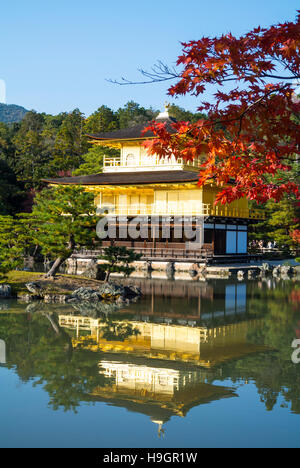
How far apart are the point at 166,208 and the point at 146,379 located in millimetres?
26383

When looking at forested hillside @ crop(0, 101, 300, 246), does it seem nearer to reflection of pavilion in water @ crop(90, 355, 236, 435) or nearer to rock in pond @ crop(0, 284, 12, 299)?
rock in pond @ crop(0, 284, 12, 299)

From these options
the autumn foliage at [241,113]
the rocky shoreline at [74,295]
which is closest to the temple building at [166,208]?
the rocky shoreline at [74,295]

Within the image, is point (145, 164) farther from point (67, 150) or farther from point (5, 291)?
point (5, 291)

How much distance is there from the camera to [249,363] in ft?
27.6

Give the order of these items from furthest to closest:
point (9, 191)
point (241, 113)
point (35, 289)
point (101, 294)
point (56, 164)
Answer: point (56, 164)
point (9, 191)
point (101, 294)
point (35, 289)
point (241, 113)

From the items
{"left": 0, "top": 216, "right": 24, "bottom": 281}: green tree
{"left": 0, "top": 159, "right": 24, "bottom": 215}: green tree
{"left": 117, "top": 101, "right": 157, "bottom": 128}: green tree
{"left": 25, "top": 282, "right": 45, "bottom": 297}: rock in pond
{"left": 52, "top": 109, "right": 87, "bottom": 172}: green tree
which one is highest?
{"left": 117, "top": 101, "right": 157, "bottom": 128}: green tree

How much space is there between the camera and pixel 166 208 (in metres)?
33.4

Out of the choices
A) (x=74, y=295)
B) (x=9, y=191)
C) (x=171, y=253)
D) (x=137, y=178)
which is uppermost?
(x=137, y=178)

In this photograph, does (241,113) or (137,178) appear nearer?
(241,113)

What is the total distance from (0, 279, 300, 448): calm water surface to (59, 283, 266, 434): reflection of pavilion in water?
18mm

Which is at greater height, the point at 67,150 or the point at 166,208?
the point at 67,150

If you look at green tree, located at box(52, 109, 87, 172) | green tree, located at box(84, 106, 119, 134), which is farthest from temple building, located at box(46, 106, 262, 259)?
green tree, located at box(84, 106, 119, 134)

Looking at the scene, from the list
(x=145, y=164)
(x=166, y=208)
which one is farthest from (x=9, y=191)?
(x=166, y=208)

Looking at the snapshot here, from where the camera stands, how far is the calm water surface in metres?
5.45
